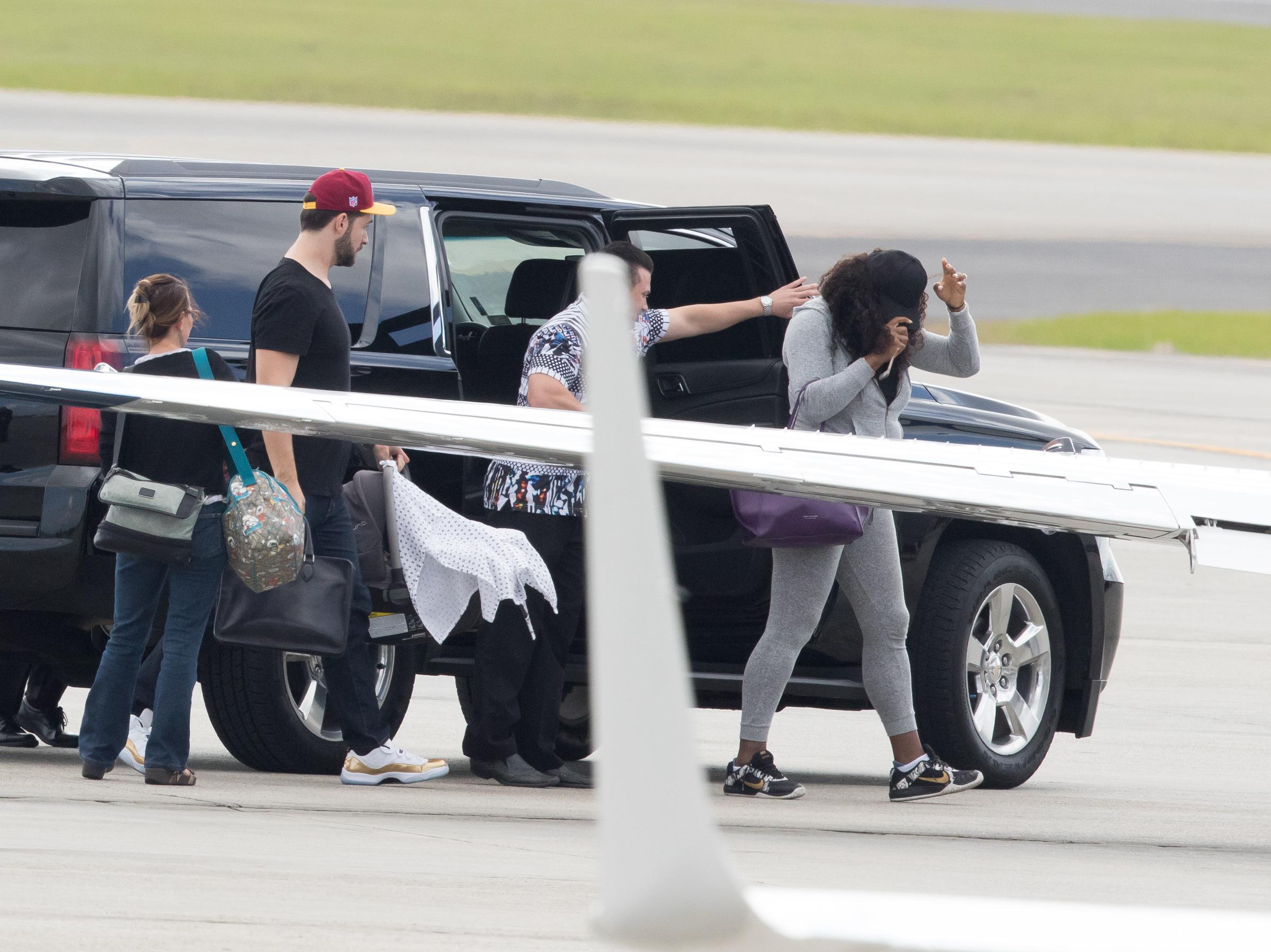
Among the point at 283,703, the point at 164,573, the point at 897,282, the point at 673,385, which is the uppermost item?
the point at 897,282

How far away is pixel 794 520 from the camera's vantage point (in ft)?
20.9

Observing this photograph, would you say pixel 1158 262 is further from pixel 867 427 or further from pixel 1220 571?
pixel 867 427

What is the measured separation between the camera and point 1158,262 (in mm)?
44031

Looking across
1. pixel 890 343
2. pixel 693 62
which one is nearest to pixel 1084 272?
pixel 890 343

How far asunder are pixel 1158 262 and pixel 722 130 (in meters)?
23.8

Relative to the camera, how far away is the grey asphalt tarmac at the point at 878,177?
138 feet

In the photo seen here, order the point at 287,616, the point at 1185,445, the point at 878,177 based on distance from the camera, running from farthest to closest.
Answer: the point at 878,177 < the point at 1185,445 < the point at 287,616

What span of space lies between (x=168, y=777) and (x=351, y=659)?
2.08 feet

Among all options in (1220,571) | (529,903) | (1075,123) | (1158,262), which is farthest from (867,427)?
(1075,123)

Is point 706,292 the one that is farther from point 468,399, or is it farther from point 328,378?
point 328,378

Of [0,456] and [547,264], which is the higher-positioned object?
[547,264]

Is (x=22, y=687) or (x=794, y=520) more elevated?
(x=794, y=520)

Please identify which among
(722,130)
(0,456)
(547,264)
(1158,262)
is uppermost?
(722,130)

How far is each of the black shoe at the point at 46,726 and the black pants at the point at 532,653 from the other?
1.53 m
